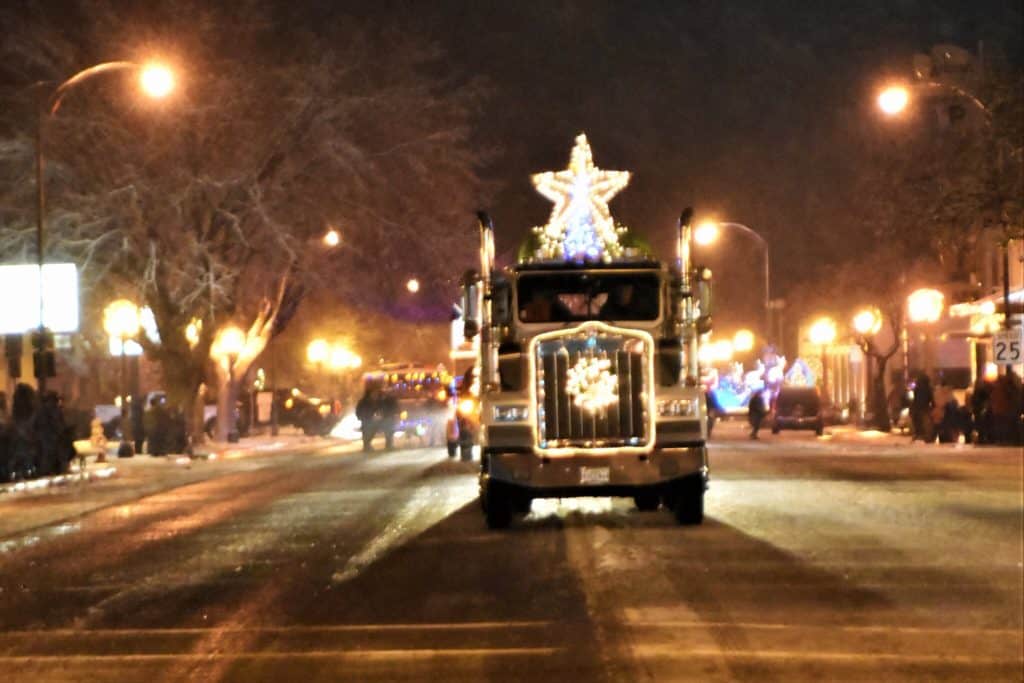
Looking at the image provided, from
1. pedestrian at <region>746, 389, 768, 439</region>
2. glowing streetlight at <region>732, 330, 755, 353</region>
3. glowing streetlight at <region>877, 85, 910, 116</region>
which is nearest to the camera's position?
glowing streetlight at <region>877, 85, 910, 116</region>

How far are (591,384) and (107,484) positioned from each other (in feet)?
51.5

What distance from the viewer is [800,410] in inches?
1935

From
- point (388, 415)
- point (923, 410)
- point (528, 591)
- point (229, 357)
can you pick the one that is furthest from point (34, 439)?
point (923, 410)

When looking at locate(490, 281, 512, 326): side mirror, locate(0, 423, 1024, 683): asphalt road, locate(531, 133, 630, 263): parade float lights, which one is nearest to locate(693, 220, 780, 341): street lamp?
locate(531, 133, 630, 263): parade float lights

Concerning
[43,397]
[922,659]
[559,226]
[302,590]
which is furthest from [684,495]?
[43,397]

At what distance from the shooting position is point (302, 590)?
14.0m

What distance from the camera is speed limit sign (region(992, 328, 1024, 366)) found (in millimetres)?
32969

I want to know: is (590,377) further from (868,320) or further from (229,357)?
(868,320)

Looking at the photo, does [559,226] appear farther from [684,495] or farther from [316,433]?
[316,433]

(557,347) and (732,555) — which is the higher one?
(557,347)

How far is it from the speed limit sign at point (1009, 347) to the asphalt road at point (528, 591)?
10050 mm

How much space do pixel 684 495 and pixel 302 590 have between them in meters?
5.73

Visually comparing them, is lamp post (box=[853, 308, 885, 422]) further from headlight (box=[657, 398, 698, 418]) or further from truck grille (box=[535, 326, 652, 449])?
truck grille (box=[535, 326, 652, 449])

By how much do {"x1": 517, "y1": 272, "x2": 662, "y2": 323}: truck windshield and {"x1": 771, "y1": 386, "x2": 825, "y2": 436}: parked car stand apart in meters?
31.6
